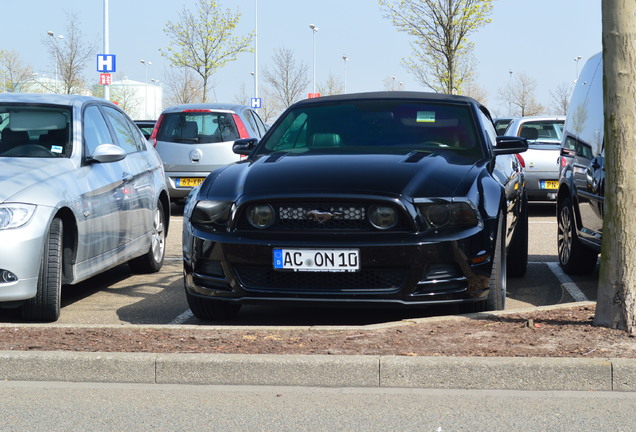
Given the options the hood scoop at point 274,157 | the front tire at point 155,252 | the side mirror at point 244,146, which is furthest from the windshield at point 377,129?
the front tire at point 155,252

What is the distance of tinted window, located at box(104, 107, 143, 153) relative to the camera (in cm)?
905

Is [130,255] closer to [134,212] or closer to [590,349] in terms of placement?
[134,212]

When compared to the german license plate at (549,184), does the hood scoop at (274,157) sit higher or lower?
higher

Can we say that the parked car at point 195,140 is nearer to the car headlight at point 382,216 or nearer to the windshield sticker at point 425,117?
the windshield sticker at point 425,117

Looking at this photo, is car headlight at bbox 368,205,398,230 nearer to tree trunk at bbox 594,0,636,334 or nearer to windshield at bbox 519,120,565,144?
tree trunk at bbox 594,0,636,334

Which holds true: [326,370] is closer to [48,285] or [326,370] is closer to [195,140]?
[48,285]

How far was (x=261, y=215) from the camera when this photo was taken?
6.39 metres

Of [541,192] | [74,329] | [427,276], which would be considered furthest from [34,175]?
[541,192]

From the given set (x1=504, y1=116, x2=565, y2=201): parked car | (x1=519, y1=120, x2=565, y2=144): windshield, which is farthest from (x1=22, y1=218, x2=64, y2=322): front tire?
(x1=519, y1=120, x2=565, y2=144): windshield

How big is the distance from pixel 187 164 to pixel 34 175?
30.8 ft

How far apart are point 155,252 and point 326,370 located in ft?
14.9

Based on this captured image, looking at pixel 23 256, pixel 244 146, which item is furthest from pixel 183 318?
pixel 244 146

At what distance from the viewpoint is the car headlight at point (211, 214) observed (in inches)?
255

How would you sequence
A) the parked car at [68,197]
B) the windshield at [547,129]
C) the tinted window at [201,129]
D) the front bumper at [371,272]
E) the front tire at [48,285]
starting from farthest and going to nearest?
the windshield at [547,129] → the tinted window at [201,129] → the front tire at [48,285] → the parked car at [68,197] → the front bumper at [371,272]
